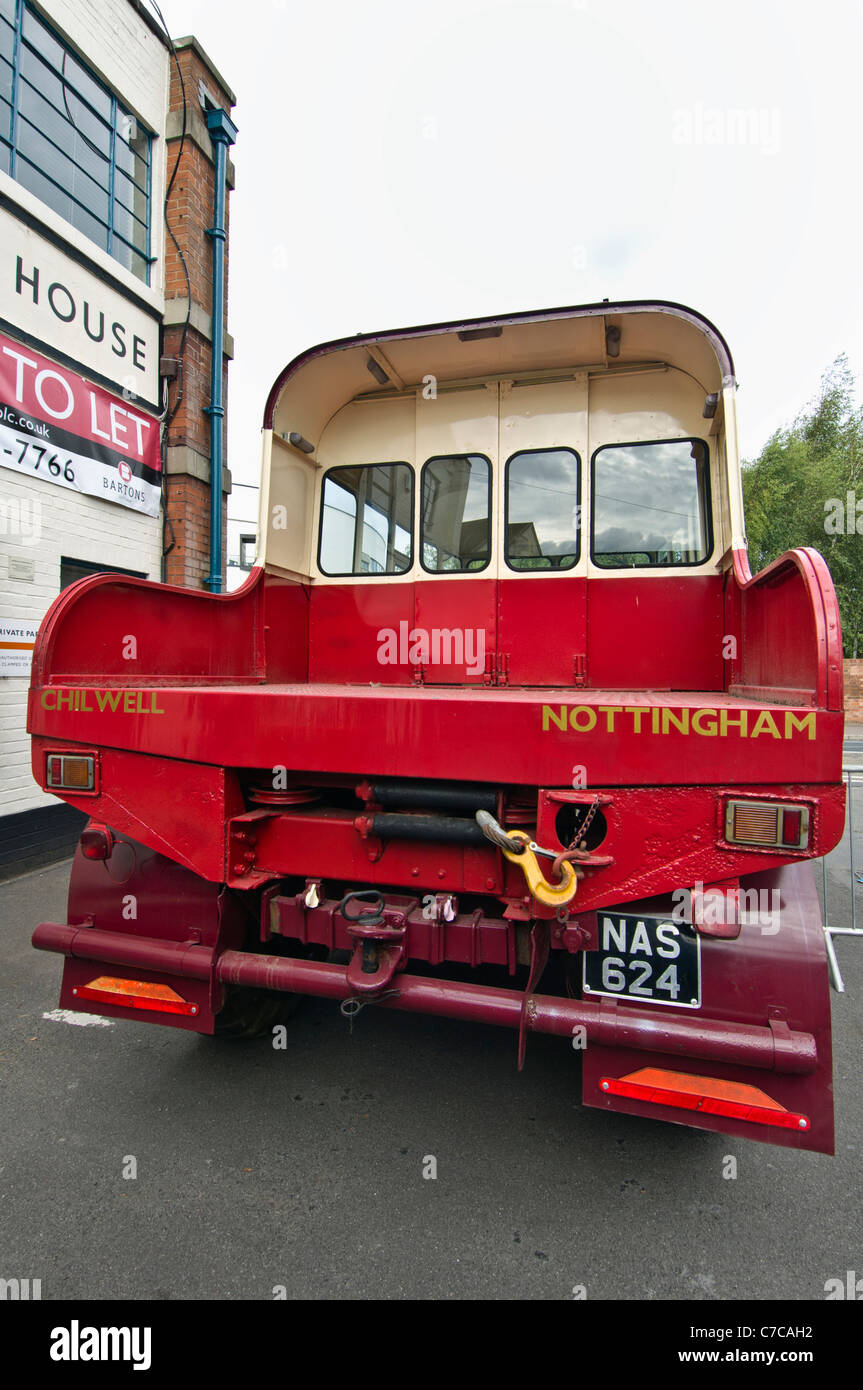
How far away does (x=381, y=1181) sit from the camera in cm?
221

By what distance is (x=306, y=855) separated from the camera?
229cm

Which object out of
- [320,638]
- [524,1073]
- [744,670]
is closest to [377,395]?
[320,638]

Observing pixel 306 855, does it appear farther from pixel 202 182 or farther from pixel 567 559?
pixel 202 182

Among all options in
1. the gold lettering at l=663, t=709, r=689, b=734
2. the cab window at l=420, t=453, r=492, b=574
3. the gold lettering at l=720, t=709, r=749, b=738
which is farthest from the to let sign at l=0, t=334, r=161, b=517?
the gold lettering at l=720, t=709, r=749, b=738

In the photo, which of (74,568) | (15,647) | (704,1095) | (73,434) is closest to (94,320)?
(73,434)

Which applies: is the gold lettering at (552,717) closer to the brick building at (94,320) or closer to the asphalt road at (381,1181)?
the asphalt road at (381,1181)

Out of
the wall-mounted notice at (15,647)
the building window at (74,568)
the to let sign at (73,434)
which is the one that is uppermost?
the to let sign at (73,434)

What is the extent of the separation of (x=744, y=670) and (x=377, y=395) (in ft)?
8.90

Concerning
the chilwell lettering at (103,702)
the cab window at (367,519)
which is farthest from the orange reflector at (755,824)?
the cab window at (367,519)

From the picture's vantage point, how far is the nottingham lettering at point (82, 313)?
216 inches

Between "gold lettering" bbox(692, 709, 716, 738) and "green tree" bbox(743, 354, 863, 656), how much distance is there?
21572 millimetres

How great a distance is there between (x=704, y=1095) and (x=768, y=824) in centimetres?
78

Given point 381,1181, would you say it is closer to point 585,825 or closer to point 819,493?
point 585,825
